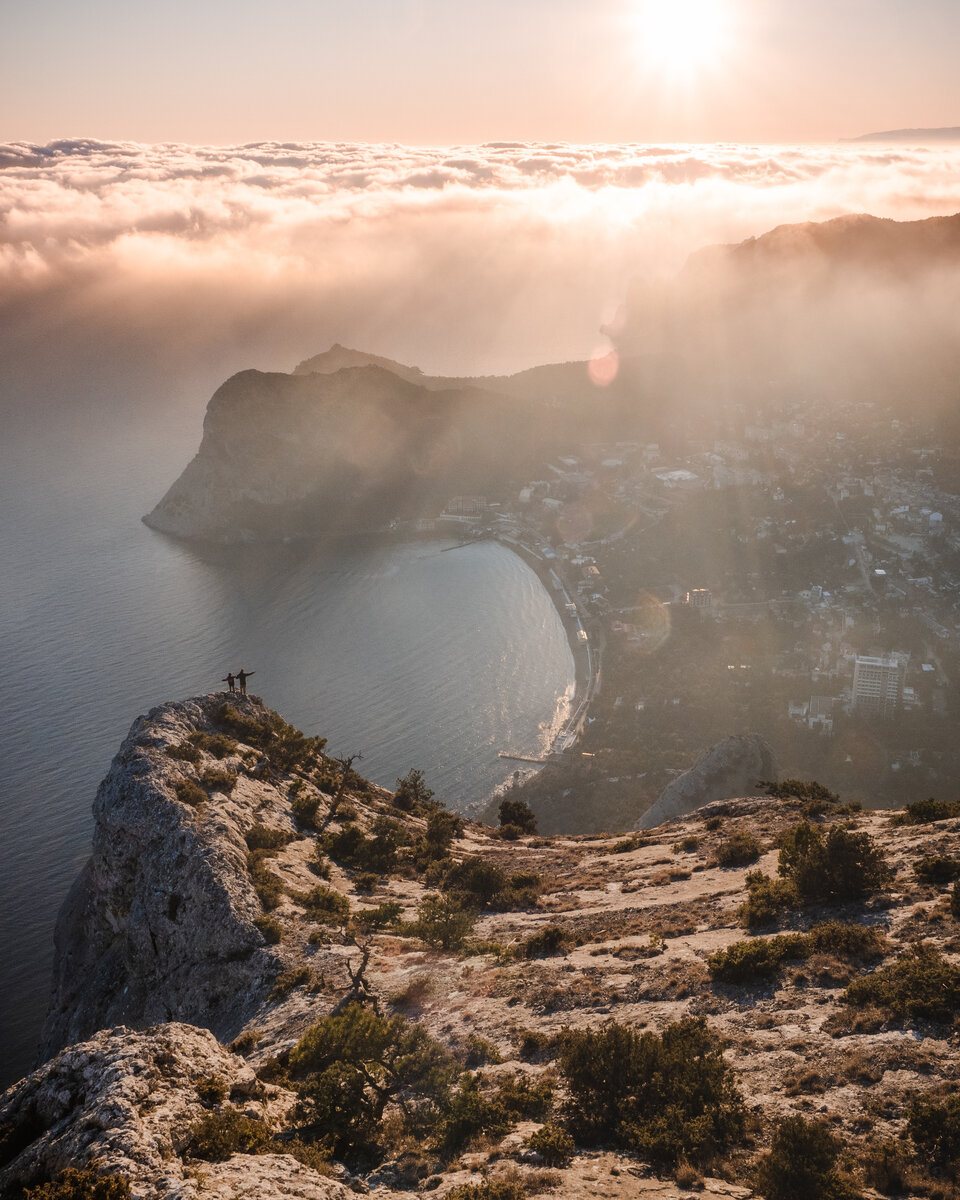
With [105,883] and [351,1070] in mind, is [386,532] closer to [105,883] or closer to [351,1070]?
[105,883]

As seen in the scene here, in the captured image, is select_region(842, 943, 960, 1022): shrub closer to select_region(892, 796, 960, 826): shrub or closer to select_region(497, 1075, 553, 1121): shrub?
select_region(497, 1075, 553, 1121): shrub

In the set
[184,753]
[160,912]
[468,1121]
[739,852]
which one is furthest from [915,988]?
[184,753]

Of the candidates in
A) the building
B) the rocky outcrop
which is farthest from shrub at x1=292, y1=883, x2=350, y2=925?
the building

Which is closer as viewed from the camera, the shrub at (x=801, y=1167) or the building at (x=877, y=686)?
the shrub at (x=801, y=1167)

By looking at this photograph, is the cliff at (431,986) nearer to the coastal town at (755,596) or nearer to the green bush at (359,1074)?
the green bush at (359,1074)

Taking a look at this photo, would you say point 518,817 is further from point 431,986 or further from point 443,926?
point 431,986

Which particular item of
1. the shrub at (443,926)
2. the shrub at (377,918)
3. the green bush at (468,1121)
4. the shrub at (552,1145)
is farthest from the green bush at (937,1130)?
the shrub at (377,918)

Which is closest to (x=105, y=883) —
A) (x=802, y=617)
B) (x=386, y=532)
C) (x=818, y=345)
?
(x=802, y=617)
